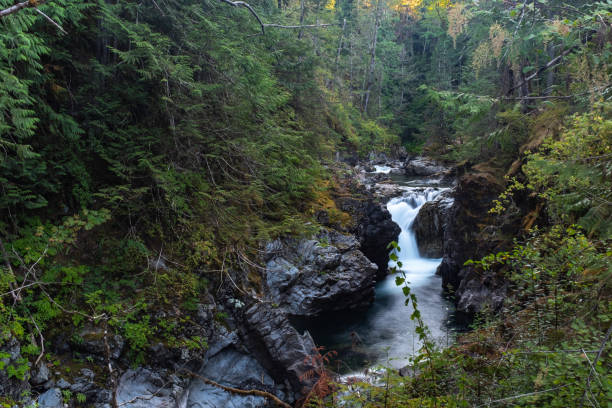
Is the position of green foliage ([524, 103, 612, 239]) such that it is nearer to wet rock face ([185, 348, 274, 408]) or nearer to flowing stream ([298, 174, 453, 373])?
flowing stream ([298, 174, 453, 373])

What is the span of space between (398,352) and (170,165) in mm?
6923

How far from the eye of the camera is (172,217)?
678 cm

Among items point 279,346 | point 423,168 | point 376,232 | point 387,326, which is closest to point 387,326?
point 387,326

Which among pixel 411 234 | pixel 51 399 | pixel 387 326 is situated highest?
pixel 51 399

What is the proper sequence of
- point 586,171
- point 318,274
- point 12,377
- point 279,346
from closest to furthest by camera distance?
point 586,171
point 12,377
point 279,346
point 318,274

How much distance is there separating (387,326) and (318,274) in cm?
268

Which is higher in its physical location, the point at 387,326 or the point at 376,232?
the point at 376,232

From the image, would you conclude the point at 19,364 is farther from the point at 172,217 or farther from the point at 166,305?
the point at 172,217

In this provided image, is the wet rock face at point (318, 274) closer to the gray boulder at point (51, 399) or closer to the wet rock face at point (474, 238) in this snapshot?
the wet rock face at point (474, 238)

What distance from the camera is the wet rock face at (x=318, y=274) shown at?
28.9ft

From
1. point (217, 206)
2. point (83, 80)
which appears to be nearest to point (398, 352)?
point (217, 206)

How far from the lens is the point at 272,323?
682cm

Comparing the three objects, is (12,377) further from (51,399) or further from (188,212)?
(188,212)

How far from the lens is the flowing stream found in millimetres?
8586
